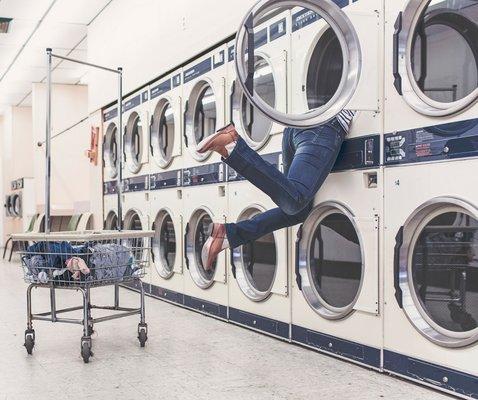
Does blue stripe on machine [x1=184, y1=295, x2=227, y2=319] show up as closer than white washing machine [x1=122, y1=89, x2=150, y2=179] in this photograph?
Yes

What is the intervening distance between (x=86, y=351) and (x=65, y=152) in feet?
24.0

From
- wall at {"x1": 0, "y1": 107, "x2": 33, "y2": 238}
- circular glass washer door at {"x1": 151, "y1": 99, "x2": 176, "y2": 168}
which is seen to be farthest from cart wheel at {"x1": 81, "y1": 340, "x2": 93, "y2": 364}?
wall at {"x1": 0, "y1": 107, "x2": 33, "y2": 238}

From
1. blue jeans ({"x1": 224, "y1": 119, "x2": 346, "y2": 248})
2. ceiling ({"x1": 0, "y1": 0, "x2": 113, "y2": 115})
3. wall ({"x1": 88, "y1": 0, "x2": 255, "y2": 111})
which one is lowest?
blue jeans ({"x1": 224, "y1": 119, "x2": 346, "y2": 248})

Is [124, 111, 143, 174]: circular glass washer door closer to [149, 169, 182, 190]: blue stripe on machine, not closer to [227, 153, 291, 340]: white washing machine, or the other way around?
[149, 169, 182, 190]: blue stripe on machine

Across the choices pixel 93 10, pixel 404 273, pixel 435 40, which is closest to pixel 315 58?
pixel 435 40

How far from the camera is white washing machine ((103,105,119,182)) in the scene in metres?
6.66

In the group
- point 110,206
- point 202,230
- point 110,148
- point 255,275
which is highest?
point 110,148

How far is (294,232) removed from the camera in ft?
11.5

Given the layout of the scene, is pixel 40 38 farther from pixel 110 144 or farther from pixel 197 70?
pixel 197 70

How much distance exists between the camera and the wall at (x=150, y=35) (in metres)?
4.33

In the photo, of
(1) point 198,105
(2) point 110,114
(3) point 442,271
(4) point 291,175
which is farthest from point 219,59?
(2) point 110,114

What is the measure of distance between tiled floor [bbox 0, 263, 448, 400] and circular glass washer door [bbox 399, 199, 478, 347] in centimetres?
31

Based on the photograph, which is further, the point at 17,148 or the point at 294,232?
the point at 17,148

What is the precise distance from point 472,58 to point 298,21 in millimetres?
1019
